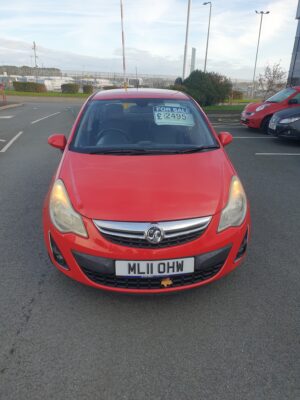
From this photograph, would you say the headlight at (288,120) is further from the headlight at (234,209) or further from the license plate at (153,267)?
the license plate at (153,267)

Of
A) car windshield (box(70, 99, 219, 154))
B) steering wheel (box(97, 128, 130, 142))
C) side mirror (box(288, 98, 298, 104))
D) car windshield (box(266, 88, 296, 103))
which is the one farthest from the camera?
car windshield (box(266, 88, 296, 103))

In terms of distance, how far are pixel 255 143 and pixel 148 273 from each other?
25.1 feet

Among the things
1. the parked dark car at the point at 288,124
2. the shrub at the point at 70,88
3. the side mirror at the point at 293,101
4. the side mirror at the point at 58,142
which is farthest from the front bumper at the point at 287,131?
the shrub at the point at 70,88

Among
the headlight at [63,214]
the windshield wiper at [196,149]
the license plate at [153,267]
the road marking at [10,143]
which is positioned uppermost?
the windshield wiper at [196,149]

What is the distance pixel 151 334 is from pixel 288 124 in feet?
24.8

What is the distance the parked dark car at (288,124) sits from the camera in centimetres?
832

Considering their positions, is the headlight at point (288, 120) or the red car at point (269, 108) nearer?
the headlight at point (288, 120)

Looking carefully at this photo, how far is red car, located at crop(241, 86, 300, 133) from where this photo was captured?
1007 cm

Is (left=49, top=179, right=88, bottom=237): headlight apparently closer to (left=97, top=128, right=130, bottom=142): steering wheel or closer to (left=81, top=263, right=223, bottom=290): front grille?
(left=81, top=263, right=223, bottom=290): front grille

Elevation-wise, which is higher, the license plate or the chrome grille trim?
the chrome grille trim

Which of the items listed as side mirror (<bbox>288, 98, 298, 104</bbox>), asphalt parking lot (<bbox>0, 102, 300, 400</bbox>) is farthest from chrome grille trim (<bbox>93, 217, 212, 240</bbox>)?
side mirror (<bbox>288, 98, 298, 104</bbox>)

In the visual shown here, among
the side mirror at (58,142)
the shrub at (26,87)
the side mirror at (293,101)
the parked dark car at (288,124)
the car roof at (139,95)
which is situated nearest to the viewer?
the side mirror at (58,142)

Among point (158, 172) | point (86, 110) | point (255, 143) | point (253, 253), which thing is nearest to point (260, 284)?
point (253, 253)

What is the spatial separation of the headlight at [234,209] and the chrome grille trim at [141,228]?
0.82 ft
